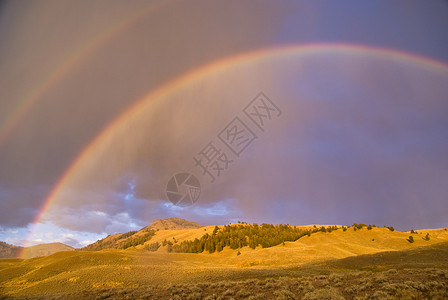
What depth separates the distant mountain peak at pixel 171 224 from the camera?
121m

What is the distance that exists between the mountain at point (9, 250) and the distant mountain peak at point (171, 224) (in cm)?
4921

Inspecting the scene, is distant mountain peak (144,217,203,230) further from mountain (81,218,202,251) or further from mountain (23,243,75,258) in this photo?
mountain (23,243,75,258)

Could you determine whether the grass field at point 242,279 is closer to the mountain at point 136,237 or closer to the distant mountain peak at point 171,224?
the mountain at point 136,237

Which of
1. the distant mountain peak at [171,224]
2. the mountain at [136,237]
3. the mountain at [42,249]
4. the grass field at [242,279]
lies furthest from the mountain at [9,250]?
the grass field at [242,279]

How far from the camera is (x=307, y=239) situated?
46.5 meters

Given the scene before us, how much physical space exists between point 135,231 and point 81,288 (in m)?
87.3

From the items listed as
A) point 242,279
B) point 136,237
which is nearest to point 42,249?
point 136,237

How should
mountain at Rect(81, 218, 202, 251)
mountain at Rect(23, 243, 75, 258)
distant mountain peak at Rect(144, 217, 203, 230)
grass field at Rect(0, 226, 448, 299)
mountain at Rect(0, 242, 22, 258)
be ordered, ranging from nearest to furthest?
grass field at Rect(0, 226, 448, 299) → mountain at Rect(81, 218, 202, 251) → mountain at Rect(0, 242, 22, 258) → mountain at Rect(23, 243, 75, 258) → distant mountain peak at Rect(144, 217, 203, 230)

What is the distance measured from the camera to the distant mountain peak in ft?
397

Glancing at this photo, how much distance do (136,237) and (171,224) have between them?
4888 centimetres

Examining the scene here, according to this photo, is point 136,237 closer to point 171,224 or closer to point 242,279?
point 171,224

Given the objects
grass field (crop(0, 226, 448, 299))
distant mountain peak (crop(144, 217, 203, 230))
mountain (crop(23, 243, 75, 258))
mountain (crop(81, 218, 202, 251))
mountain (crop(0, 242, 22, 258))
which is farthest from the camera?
distant mountain peak (crop(144, 217, 203, 230))

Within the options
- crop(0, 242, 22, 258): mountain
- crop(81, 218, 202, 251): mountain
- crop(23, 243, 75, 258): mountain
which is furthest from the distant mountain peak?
crop(0, 242, 22, 258): mountain

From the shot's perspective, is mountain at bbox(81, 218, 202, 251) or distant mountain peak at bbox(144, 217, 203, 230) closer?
mountain at bbox(81, 218, 202, 251)
